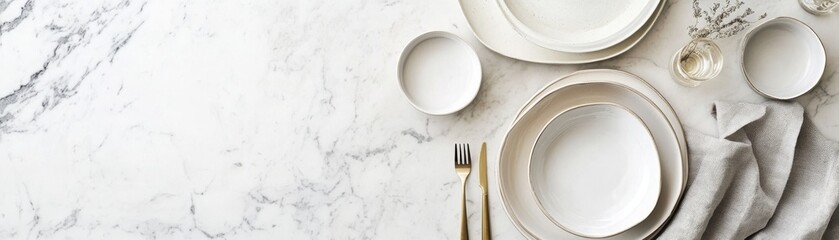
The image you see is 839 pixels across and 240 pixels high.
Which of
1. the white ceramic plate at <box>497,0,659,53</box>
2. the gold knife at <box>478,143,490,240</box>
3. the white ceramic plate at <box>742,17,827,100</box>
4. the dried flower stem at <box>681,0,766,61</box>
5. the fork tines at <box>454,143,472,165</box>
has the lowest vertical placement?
the gold knife at <box>478,143,490,240</box>

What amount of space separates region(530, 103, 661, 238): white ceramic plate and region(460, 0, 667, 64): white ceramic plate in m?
0.09

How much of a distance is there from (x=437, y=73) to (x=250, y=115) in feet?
1.08

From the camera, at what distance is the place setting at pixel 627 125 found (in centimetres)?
96

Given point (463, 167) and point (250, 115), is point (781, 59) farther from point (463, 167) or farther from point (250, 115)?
point (250, 115)

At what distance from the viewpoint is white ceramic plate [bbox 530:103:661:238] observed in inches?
38.9

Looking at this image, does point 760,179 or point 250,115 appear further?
point 250,115

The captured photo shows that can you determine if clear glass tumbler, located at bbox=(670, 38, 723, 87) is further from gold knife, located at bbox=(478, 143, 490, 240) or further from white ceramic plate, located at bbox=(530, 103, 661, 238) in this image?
gold knife, located at bbox=(478, 143, 490, 240)

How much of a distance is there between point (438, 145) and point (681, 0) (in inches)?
17.6

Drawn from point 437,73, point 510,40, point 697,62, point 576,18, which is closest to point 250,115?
point 437,73

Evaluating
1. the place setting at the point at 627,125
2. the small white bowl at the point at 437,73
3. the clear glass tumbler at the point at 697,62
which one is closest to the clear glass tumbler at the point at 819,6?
the place setting at the point at 627,125

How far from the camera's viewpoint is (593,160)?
1009mm

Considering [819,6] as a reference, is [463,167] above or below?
below

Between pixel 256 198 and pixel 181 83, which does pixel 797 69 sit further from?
pixel 181 83

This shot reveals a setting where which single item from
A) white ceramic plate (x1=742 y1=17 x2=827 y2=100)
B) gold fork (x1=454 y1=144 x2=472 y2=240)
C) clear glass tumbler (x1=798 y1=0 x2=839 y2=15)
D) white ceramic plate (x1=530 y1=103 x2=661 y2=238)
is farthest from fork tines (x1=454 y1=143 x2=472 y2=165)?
clear glass tumbler (x1=798 y1=0 x2=839 y2=15)
